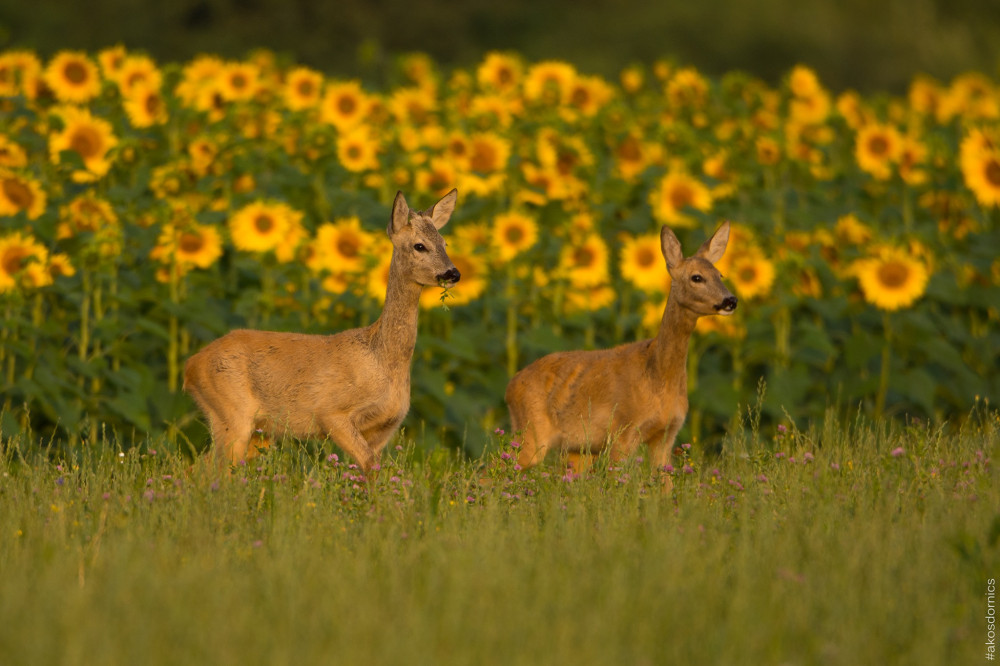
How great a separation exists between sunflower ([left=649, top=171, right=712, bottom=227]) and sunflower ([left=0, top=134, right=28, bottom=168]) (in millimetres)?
4987

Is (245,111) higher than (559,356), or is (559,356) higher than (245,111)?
(245,111)

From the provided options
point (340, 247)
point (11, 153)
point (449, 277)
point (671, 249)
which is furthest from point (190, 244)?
point (671, 249)

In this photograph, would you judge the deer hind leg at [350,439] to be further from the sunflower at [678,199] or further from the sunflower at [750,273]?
the sunflower at [678,199]

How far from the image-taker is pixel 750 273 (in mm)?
10812

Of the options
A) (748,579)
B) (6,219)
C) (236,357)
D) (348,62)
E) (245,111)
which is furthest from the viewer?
(348,62)

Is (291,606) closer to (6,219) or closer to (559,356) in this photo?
(559,356)

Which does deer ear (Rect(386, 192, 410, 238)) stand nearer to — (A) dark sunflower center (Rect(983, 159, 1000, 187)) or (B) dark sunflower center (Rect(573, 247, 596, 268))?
(B) dark sunflower center (Rect(573, 247, 596, 268))

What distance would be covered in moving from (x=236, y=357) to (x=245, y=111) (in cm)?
434

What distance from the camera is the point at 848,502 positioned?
7.13m

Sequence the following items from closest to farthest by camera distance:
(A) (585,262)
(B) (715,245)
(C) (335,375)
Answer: (C) (335,375)
(B) (715,245)
(A) (585,262)

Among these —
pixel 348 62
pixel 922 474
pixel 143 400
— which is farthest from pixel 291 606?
pixel 348 62

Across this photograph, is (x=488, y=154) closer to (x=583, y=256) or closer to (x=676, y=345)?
(x=583, y=256)

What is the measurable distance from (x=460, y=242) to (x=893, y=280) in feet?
10.9

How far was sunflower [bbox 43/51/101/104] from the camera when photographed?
37.5ft
